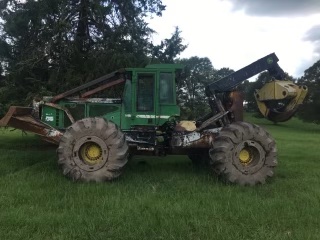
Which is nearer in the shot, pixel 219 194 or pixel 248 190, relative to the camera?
pixel 219 194

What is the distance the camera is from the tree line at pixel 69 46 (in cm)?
1396

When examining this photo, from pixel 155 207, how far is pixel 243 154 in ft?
11.5

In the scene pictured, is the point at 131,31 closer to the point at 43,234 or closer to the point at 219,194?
the point at 219,194

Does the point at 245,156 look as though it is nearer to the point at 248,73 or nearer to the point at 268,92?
the point at 268,92

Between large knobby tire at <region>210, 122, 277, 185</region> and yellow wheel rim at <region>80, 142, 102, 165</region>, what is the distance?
2495mm

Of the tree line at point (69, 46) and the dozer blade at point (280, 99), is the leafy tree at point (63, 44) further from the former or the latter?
the dozer blade at point (280, 99)

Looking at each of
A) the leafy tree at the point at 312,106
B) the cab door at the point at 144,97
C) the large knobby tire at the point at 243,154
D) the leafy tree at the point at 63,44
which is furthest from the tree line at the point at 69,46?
the leafy tree at the point at 312,106

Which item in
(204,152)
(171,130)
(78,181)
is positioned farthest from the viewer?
(204,152)

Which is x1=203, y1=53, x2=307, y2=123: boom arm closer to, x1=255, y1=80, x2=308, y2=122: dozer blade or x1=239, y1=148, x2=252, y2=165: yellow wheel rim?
x1=255, y1=80, x2=308, y2=122: dozer blade

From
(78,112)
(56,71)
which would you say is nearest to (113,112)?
(78,112)

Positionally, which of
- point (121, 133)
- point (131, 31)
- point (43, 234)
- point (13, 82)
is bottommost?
point (43, 234)

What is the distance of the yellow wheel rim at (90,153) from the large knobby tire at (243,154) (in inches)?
98.2

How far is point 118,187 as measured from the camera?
8.30 meters

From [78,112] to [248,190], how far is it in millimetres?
4666
